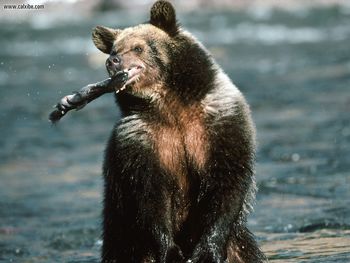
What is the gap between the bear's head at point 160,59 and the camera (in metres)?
6.59

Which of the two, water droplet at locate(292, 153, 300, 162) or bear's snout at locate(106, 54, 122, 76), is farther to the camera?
water droplet at locate(292, 153, 300, 162)

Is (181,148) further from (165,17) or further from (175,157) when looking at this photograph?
(165,17)

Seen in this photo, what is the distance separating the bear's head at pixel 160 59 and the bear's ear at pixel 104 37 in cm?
9

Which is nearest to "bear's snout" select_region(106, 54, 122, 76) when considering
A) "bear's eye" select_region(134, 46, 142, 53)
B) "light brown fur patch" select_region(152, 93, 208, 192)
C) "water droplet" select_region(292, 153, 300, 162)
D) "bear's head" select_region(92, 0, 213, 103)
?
"bear's head" select_region(92, 0, 213, 103)

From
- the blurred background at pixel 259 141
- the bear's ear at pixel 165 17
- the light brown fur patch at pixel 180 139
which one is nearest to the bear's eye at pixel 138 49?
the bear's ear at pixel 165 17

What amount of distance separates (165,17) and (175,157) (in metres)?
1.00

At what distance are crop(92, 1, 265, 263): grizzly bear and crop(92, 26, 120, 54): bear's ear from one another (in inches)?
7.0

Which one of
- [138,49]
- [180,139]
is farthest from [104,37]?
[180,139]

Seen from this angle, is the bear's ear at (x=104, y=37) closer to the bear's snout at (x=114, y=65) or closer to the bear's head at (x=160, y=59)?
the bear's head at (x=160, y=59)

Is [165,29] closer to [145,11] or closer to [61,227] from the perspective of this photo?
[61,227]

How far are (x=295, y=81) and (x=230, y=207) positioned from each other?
43.7ft

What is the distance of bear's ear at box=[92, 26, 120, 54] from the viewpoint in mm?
6926

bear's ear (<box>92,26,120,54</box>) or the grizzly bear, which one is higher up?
bear's ear (<box>92,26,120,54</box>)

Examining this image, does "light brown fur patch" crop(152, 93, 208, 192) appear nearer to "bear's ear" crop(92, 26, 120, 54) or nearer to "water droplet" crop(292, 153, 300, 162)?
"bear's ear" crop(92, 26, 120, 54)
